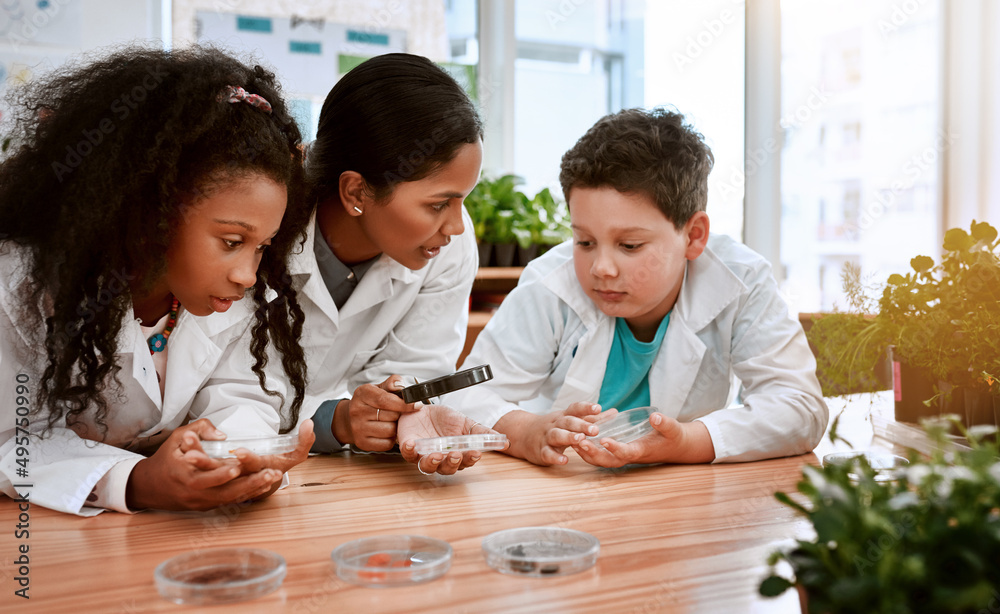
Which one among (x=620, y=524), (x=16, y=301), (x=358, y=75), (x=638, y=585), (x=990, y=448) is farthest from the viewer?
(x=358, y=75)

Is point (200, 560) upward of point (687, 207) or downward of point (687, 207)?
downward

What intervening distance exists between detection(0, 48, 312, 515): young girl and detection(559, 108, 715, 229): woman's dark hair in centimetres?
61

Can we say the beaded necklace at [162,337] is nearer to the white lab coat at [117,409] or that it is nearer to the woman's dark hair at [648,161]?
the white lab coat at [117,409]

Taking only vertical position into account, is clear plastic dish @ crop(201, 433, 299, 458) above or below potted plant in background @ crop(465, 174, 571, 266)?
below

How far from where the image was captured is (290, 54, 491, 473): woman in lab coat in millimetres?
1362

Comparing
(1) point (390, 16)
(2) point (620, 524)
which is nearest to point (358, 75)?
(2) point (620, 524)

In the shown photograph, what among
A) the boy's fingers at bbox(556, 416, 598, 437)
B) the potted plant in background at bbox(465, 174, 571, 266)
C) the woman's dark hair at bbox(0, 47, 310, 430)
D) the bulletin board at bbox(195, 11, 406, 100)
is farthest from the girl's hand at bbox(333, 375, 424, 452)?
the bulletin board at bbox(195, 11, 406, 100)

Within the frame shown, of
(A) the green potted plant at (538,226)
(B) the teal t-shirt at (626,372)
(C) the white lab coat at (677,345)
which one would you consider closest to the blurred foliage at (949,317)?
(C) the white lab coat at (677,345)

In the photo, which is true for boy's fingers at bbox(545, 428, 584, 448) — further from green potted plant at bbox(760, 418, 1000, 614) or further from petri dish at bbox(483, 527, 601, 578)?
green potted plant at bbox(760, 418, 1000, 614)

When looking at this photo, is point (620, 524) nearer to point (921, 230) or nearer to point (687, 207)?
point (687, 207)

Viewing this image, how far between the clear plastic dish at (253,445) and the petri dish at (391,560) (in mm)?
208

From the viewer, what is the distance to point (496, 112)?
148 inches

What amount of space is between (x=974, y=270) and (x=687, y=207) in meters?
0.52

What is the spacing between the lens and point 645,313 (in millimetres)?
1628
